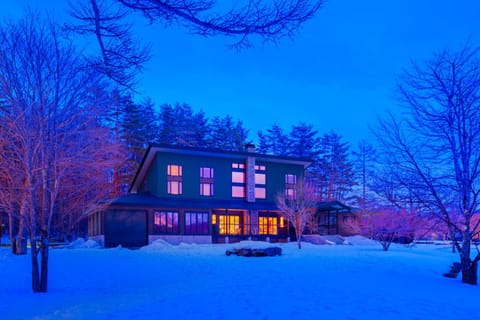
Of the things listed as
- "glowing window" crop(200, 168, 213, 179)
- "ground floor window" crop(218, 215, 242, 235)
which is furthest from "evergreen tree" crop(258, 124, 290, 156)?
"glowing window" crop(200, 168, 213, 179)

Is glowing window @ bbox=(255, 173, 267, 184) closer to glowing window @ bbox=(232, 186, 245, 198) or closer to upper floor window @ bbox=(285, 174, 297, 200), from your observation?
glowing window @ bbox=(232, 186, 245, 198)

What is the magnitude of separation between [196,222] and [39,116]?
69.8ft

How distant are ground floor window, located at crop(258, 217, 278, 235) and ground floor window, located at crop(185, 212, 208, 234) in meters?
Result: 5.02

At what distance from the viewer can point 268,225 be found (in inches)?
1259

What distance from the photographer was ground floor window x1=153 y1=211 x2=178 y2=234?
88.7 ft

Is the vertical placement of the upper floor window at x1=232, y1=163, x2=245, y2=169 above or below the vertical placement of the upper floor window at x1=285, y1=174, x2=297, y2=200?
above

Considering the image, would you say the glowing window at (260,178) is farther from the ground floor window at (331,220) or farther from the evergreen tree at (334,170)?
the evergreen tree at (334,170)

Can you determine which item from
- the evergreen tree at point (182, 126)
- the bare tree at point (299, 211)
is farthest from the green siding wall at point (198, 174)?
the evergreen tree at point (182, 126)

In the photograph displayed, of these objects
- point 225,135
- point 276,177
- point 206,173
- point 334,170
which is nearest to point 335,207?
point 276,177

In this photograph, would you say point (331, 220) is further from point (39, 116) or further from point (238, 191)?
point (39, 116)

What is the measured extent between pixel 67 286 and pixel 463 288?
372 inches

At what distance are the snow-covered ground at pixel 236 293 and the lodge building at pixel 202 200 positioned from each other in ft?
43.6

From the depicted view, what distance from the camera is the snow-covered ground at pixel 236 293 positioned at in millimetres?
6363

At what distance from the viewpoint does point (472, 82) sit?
10.4 m
